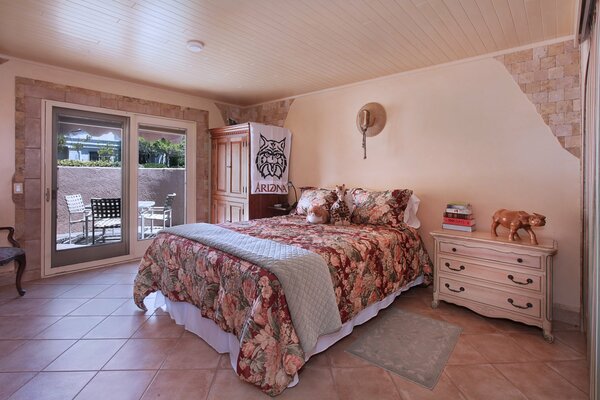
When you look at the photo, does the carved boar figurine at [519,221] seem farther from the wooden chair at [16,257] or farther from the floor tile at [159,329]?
the wooden chair at [16,257]

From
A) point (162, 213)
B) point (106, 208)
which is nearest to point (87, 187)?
point (106, 208)

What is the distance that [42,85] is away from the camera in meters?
3.37

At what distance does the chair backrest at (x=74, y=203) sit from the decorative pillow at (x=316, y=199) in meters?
2.79

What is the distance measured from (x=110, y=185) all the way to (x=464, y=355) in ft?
14.3

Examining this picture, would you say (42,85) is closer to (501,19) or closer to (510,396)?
(501,19)

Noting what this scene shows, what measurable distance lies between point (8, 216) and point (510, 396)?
469 cm

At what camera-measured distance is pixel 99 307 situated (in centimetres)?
272

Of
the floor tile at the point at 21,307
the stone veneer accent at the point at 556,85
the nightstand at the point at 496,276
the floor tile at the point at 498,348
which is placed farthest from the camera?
the floor tile at the point at 21,307

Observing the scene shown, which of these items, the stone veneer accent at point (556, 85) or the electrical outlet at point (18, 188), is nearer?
the stone veneer accent at point (556, 85)

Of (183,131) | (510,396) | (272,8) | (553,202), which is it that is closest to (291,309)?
(510,396)

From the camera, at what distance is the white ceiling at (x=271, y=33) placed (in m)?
2.14

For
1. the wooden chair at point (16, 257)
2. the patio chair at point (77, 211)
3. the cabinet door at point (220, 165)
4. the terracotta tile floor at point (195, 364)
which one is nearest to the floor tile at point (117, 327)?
the terracotta tile floor at point (195, 364)

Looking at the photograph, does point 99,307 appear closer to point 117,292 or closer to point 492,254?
point 117,292

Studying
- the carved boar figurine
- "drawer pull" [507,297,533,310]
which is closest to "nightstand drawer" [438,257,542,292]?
"drawer pull" [507,297,533,310]
